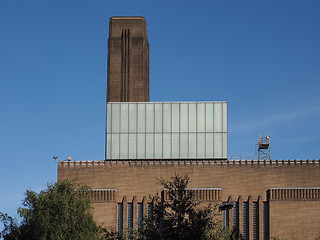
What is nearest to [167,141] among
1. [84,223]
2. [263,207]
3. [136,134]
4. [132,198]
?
[136,134]

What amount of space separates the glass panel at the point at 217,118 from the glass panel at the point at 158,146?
7.71 metres

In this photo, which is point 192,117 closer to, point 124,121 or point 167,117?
point 167,117

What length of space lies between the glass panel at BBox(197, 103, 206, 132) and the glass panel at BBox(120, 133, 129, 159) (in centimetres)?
1005

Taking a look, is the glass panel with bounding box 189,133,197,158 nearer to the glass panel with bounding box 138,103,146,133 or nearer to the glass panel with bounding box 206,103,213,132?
the glass panel with bounding box 206,103,213,132

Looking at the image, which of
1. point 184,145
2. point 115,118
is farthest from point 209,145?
point 115,118

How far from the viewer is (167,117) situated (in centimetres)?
9012

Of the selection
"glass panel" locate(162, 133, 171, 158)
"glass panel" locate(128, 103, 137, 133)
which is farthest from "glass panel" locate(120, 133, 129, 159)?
"glass panel" locate(162, 133, 171, 158)

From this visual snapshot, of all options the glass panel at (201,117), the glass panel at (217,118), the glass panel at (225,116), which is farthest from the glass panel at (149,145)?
the glass panel at (225,116)

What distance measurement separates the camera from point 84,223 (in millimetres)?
64312

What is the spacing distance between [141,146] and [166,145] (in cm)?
344

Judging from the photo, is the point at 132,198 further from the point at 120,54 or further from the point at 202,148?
the point at 120,54

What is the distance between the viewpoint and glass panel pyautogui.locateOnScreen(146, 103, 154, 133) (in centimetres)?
8975

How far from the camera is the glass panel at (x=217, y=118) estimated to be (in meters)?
89.6

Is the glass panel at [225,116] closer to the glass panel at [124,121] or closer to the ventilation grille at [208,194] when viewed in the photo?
the ventilation grille at [208,194]
